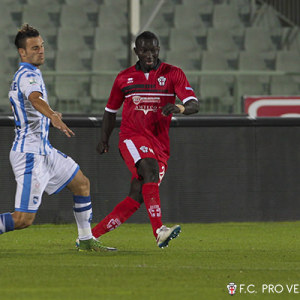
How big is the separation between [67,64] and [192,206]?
8169 millimetres

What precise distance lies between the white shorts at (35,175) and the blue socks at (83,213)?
323 millimetres

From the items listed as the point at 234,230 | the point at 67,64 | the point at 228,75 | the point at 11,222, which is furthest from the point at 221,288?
the point at 67,64

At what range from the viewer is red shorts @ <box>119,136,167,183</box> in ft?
25.3

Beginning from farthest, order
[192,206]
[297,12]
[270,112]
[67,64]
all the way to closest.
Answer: [297,12]
[67,64]
[270,112]
[192,206]

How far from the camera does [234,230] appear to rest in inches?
410

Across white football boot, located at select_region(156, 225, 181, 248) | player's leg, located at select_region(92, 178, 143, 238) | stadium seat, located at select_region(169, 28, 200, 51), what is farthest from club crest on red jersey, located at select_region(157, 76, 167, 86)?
stadium seat, located at select_region(169, 28, 200, 51)

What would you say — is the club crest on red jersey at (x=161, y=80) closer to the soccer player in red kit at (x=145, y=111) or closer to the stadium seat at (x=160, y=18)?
the soccer player in red kit at (x=145, y=111)

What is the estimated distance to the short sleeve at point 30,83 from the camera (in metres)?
6.95

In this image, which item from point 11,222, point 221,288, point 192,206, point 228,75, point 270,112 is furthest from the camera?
point 228,75

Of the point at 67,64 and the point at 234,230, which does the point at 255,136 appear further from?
the point at 67,64

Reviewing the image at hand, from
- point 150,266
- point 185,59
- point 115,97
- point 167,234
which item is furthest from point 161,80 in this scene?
point 185,59

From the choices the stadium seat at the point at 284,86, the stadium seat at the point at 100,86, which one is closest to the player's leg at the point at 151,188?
the stadium seat at the point at 100,86

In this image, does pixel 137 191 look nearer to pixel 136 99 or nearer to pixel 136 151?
pixel 136 151

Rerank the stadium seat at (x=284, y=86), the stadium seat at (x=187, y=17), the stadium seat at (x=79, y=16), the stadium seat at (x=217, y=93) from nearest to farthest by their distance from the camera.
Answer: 1. the stadium seat at (x=217, y=93)
2. the stadium seat at (x=284, y=86)
3. the stadium seat at (x=79, y=16)
4. the stadium seat at (x=187, y=17)
